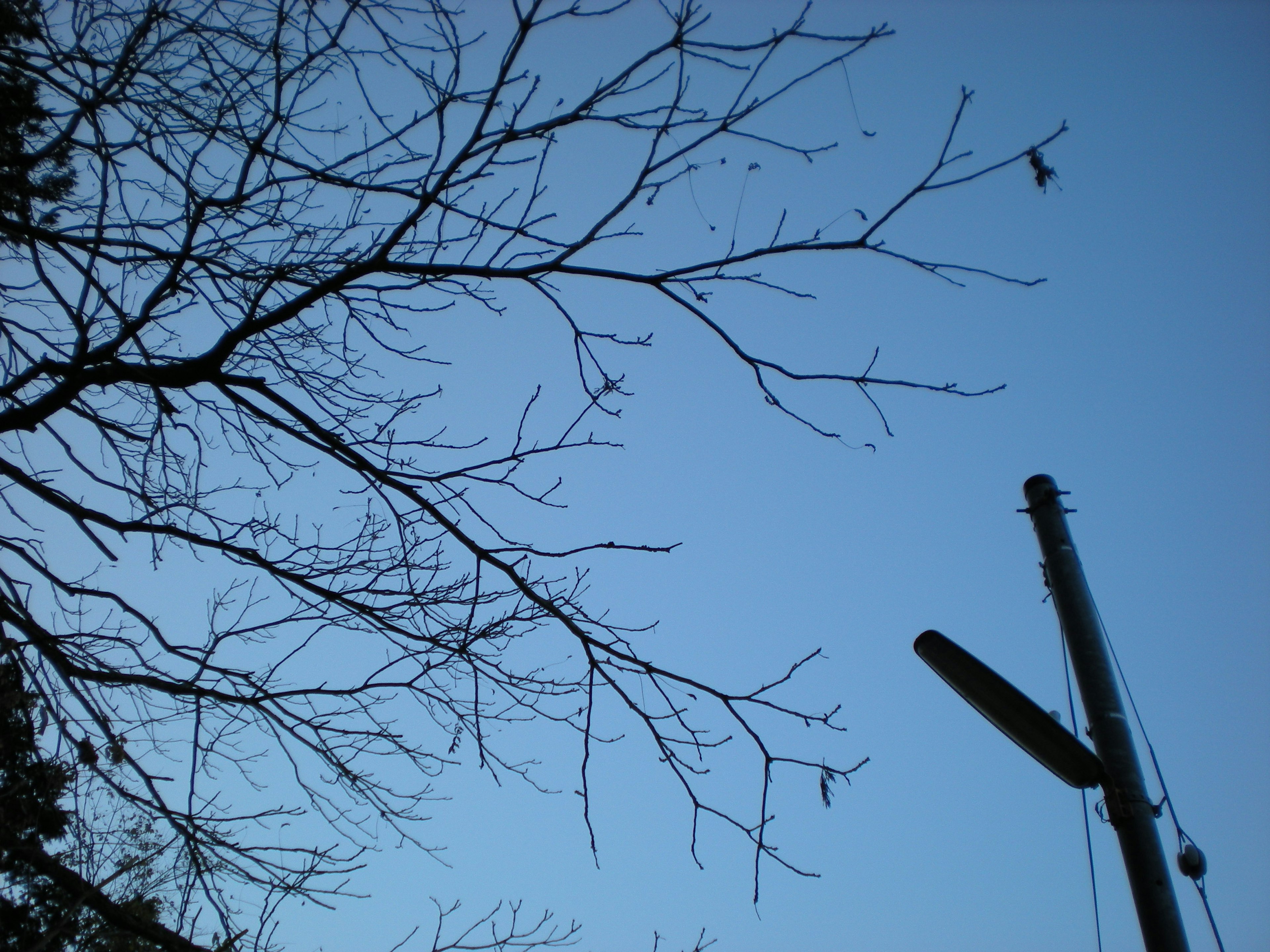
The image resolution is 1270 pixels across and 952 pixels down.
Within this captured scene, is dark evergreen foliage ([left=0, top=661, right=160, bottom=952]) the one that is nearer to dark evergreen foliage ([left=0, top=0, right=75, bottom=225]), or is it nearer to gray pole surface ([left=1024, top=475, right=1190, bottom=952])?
dark evergreen foliage ([left=0, top=0, right=75, bottom=225])

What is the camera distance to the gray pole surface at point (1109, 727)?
5.86 ft

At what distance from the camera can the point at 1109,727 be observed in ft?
6.82

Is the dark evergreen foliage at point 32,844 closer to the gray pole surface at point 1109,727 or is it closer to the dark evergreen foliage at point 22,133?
the dark evergreen foliage at point 22,133

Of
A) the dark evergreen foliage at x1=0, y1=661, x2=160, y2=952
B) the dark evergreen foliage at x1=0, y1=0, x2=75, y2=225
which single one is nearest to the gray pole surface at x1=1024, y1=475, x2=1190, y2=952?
the dark evergreen foliage at x1=0, y1=661, x2=160, y2=952

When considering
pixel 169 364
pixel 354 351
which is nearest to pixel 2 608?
pixel 169 364

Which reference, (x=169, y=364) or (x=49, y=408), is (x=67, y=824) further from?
(x=169, y=364)

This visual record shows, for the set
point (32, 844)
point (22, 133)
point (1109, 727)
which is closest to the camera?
point (1109, 727)

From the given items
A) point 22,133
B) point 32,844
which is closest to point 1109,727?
point 32,844

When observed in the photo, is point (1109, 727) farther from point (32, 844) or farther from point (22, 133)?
point (22, 133)

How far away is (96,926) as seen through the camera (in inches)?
96.3

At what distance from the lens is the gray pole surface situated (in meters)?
1.79

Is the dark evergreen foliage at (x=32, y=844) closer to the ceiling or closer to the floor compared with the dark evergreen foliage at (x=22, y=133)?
closer to the floor

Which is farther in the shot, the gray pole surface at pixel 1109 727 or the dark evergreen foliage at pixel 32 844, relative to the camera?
the dark evergreen foliage at pixel 32 844

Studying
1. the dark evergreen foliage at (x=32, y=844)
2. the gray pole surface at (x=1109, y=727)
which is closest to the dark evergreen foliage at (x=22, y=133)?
the dark evergreen foliage at (x=32, y=844)
